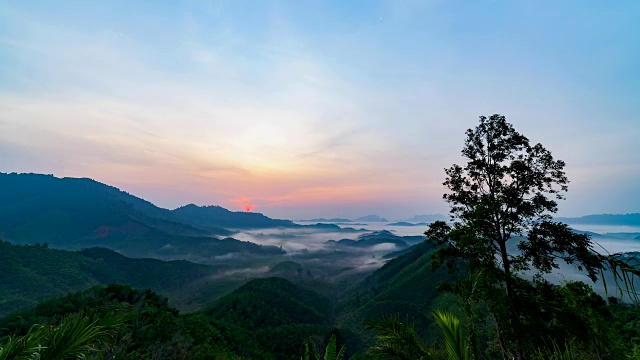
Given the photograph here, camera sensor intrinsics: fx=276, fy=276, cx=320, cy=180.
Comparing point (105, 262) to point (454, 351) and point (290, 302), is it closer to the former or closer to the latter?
point (290, 302)

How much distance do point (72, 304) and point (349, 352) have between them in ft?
232

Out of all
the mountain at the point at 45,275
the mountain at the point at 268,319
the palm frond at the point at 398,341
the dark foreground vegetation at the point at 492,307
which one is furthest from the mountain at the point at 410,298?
the mountain at the point at 45,275

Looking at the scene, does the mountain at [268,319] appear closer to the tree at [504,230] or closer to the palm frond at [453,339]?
the tree at [504,230]

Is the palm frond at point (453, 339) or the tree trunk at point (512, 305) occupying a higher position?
the palm frond at point (453, 339)

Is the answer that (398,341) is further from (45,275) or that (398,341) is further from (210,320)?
(45,275)

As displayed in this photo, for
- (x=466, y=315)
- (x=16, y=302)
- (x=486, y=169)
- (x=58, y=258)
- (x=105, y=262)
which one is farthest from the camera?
(x=105, y=262)

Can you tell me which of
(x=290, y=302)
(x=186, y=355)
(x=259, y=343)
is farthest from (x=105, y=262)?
(x=186, y=355)

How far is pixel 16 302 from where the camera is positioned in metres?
109

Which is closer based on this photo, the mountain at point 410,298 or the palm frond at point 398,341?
the palm frond at point 398,341

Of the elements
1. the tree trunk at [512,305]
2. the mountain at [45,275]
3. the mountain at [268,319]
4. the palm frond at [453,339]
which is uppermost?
the palm frond at [453,339]

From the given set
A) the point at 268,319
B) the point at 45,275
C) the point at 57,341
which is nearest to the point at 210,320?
the point at 268,319

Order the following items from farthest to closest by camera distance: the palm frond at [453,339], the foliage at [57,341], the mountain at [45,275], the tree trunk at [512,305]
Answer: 1. the mountain at [45,275]
2. the tree trunk at [512,305]
3. the palm frond at [453,339]
4. the foliage at [57,341]

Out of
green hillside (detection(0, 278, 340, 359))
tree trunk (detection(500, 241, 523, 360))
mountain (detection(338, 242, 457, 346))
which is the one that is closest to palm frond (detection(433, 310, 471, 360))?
green hillside (detection(0, 278, 340, 359))

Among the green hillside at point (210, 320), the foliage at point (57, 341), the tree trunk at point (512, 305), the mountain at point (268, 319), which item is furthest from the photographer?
the mountain at point (268, 319)
